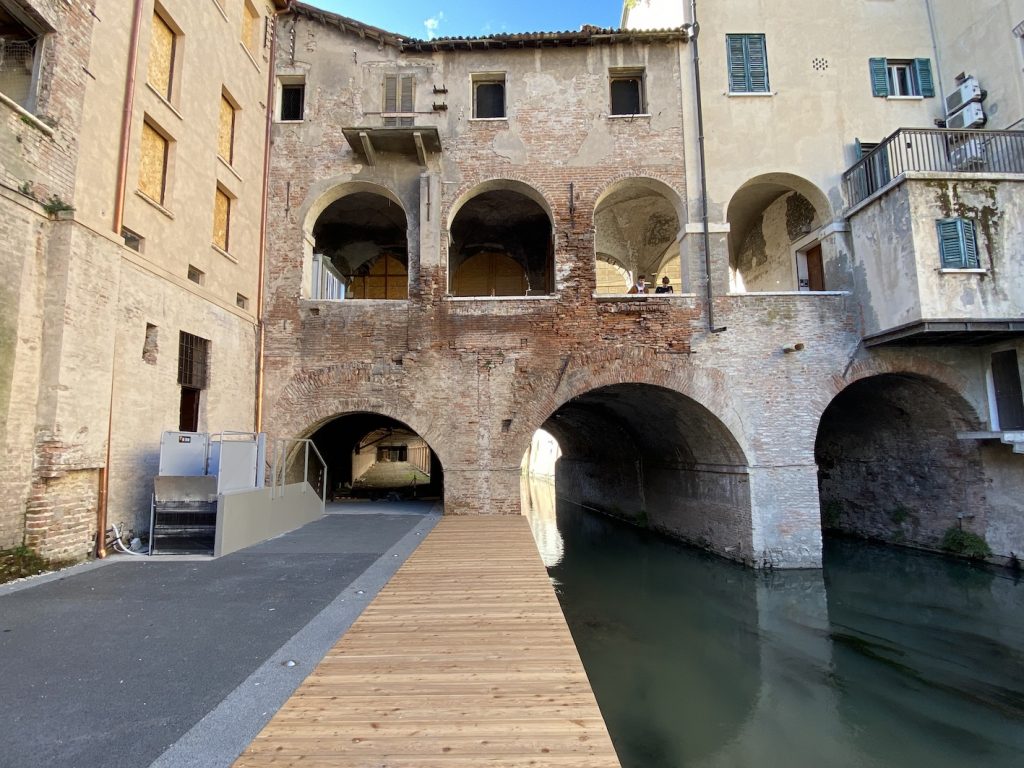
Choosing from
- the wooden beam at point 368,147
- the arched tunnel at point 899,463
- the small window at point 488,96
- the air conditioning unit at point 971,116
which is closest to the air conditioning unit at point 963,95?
the air conditioning unit at point 971,116

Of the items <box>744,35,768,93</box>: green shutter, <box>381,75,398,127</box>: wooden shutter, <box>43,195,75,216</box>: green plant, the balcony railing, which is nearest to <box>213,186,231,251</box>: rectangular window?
<box>43,195,75,216</box>: green plant

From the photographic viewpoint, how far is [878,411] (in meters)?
13.0

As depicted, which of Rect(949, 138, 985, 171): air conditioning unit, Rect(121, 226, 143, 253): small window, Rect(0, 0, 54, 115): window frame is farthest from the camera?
Rect(949, 138, 985, 171): air conditioning unit

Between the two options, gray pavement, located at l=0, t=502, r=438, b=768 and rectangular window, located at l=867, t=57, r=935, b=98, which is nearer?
gray pavement, located at l=0, t=502, r=438, b=768

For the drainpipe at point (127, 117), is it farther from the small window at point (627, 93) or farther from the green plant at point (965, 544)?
the green plant at point (965, 544)

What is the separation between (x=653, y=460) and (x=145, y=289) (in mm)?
12711

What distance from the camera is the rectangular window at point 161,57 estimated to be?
28.8 feet

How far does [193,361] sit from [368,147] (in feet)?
18.8

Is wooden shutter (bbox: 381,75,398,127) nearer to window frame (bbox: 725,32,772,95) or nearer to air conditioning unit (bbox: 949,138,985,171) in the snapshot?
window frame (bbox: 725,32,772,95)

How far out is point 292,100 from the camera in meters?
12.9

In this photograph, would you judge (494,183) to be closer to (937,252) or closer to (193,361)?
(193,361)

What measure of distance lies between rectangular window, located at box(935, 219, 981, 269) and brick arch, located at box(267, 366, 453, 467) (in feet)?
32.5

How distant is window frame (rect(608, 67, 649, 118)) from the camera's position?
1248 centimetres

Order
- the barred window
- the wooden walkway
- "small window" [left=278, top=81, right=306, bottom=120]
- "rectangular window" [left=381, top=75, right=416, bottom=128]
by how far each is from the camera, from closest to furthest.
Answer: the wooden walkway → the barred window → "rectangular window" [left=381, top=75, right=416, bottom=128] → "small window" [left=278, top=81, right=306, bottom=120]
